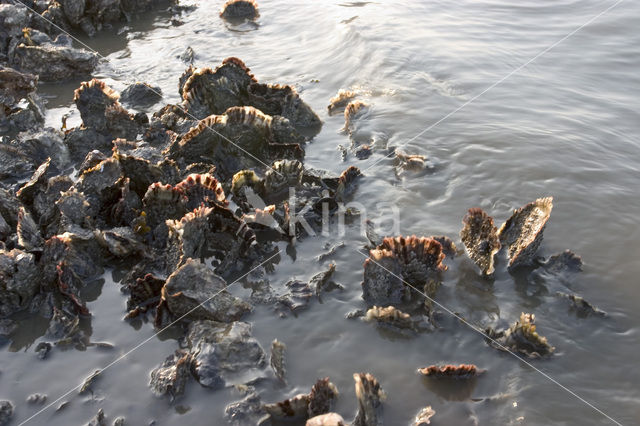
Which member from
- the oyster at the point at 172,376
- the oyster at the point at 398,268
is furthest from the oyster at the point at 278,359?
the oyster at the point at 398,268

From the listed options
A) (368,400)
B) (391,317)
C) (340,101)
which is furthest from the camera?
(340,101)

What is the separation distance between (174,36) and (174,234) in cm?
759

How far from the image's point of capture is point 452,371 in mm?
3746

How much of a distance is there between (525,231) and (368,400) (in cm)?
230

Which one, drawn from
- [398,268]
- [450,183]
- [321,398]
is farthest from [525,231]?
[321,398]

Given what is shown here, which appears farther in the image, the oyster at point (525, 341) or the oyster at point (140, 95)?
the oyster at point (140, 95)

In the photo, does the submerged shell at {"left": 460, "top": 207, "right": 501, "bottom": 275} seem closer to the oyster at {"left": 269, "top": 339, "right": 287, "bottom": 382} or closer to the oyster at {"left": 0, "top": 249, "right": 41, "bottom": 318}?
the oyster at {"left": 269, "top": 339, "right": 287, "bottom": 382}

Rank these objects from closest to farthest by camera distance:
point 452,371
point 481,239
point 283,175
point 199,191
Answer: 1. point 452,371
2. point 481,239
3. point 199,191
4. point 283,175

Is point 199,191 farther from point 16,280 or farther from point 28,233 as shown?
point 16,280

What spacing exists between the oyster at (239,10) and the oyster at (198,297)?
8989mm

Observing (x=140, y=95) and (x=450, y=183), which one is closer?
(x=450, y=183)

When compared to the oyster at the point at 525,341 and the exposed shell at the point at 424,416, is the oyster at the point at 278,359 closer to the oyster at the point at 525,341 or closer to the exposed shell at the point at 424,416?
the exposed shell at the point at 424,416

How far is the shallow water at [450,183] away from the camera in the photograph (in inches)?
148

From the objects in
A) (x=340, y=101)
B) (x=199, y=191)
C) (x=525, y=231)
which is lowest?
(x=525, y=231)
